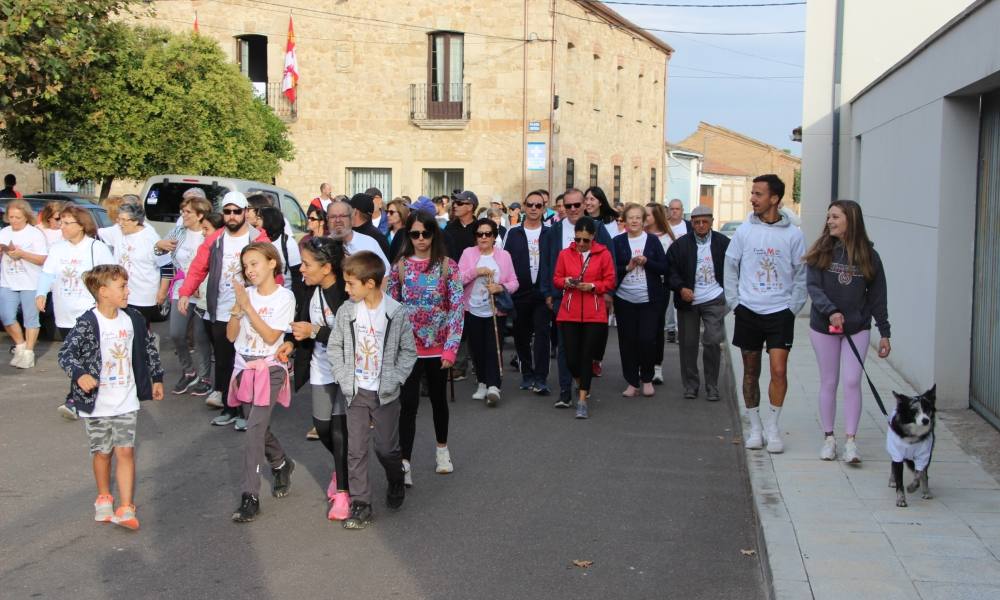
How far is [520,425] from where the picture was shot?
9.44m

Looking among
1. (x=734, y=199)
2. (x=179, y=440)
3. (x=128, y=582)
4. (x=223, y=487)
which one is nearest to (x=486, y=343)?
(x=179, y=440)

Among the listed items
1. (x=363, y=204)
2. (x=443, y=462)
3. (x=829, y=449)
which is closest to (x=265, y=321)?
(x=443, y=462)

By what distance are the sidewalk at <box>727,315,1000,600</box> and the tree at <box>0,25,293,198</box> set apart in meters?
17.0

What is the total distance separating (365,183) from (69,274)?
23.8 m

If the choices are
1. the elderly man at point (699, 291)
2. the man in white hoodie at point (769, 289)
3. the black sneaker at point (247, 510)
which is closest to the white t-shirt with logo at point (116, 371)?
the black sneaker at point (247, 510)

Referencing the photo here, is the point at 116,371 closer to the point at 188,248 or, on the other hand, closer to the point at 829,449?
the point at 188,248

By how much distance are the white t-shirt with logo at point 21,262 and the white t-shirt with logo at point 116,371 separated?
647cm

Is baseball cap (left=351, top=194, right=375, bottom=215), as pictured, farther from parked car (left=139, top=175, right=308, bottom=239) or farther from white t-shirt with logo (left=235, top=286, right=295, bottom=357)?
parked car (left=139, top=175, right=308, bottom=239)

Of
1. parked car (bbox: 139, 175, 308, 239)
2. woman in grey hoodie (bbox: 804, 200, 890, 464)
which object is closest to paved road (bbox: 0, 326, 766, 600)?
woman in grey hoodie (bbox: 804, 200, 890, 464)

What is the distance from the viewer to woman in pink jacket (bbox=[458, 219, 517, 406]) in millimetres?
10266

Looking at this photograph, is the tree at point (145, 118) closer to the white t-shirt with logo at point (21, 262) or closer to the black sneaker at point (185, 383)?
the white t-shirt with logo at point (21, 262)

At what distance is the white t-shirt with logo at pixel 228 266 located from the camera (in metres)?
8.91

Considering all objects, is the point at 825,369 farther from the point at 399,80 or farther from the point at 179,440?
the point at 399,80

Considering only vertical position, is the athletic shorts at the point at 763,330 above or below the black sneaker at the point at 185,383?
above
